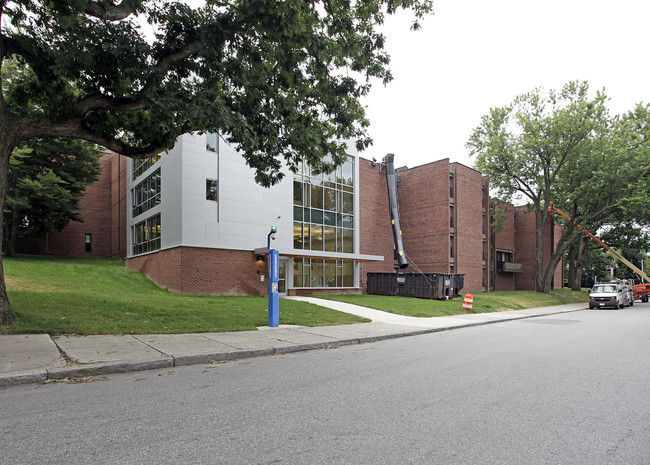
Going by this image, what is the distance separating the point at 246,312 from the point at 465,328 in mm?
7806

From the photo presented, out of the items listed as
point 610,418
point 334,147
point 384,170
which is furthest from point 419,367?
→ point 384,170

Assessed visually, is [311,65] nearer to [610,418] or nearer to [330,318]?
[330,318]

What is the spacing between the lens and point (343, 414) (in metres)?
4.36

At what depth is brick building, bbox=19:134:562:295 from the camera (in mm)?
21031

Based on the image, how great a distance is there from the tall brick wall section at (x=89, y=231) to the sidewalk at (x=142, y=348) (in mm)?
31103

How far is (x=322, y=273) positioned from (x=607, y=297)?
18447 millimetres

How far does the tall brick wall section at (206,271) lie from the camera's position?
20.3m

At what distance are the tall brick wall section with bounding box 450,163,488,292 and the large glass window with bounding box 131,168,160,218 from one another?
861 inches

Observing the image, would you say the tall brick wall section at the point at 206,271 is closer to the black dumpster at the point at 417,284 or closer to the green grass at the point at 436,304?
the green grass at the point at 436,304

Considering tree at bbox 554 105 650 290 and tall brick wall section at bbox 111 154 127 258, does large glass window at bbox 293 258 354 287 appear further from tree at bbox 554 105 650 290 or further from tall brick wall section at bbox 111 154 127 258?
tree at bbox 554 105 650 290

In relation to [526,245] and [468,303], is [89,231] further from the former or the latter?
[526,245]

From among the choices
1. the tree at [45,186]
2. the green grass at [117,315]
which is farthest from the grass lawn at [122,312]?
the tree at [45,186]

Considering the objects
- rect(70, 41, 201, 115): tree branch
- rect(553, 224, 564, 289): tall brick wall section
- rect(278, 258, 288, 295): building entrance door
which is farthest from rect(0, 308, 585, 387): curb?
rect(553, 224, 564, 289): tall brick wall section

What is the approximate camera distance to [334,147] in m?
12.1
